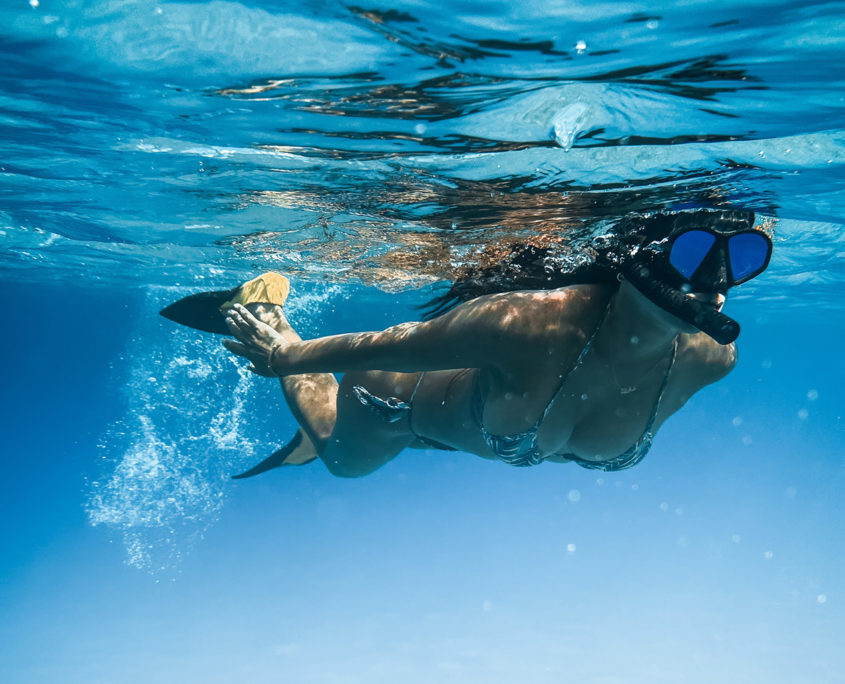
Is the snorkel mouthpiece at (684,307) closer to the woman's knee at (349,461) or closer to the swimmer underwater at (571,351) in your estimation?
the swimmer underwater at (571,351)

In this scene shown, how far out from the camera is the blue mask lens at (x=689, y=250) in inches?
144

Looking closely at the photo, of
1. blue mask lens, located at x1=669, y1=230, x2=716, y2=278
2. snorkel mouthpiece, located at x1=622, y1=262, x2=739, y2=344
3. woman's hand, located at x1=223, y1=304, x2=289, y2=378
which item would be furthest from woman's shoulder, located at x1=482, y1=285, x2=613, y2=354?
woman's hand, located at x1=223, y1=304, x2=289, y2=378

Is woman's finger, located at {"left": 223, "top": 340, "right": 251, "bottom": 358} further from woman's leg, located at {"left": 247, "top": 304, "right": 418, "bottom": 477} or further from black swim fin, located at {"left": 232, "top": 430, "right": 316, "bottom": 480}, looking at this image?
black swim fin, located at {"left": 232, "top": 430, "right": 316, "bottom": 480}

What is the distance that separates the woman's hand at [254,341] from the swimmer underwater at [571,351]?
0.01m

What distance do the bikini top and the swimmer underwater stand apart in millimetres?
13

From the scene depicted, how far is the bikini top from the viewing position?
413 centimetres

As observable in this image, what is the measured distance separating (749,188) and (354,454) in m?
6.73

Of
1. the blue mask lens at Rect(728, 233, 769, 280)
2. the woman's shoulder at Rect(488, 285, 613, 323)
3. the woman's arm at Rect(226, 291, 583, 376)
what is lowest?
the woman's arm at Rect(226, 291, 583, 376)

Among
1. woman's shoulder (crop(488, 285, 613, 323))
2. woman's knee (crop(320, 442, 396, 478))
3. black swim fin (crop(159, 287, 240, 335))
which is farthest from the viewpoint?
black swim fin (crop(159, 287, 240, 335))

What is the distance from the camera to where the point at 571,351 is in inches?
160

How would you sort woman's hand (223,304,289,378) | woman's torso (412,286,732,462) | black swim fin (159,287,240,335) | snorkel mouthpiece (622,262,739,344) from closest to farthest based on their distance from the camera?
snorkel mouthpiece (622,262,739,344)
woman's torso (412,286,732,462)
woman's hand (223,304,289,378)
black swim fin (159,287,240,335)

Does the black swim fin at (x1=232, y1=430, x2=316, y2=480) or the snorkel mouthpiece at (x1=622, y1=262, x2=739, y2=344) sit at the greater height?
the snorkel mouthpiece at (x1=622, y1=262, x2=739, y2=344)

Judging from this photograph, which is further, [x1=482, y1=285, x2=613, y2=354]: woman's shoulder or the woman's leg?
the woman's leg

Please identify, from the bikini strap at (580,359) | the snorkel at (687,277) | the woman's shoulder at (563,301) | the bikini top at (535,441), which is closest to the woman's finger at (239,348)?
the bikini top at (535,441)
